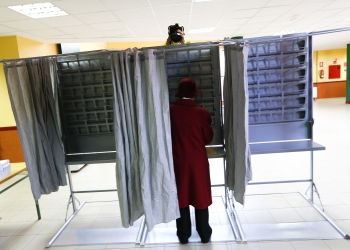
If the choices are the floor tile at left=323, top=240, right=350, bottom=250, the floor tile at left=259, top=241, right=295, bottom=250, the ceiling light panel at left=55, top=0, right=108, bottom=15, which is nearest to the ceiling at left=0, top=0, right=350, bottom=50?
the ceiling light panel at left=55, top=0, right=108, bottom=15

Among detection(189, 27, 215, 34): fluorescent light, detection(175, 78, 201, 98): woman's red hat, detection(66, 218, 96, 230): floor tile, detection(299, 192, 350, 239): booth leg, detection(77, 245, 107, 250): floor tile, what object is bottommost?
detection(77, 245, 107, 250): floor tile

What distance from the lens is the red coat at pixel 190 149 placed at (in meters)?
1.99

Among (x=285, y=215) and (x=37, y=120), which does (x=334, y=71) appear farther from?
(x=37, y=120)

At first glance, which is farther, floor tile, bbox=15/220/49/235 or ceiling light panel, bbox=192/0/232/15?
ceiling light panel, bbox=192/0/232/15

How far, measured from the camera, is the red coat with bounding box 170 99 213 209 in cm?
199

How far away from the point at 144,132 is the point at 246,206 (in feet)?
5.71

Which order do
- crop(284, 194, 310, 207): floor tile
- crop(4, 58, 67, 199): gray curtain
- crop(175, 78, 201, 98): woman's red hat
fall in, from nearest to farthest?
1. crop(175, 78, 201, 98): woman's red hat
2. crop(4, 58, 67, 199): gray curtain
3. crop(284, 194, 310, 207): floor tile

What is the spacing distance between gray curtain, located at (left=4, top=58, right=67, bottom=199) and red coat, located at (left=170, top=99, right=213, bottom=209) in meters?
1.20

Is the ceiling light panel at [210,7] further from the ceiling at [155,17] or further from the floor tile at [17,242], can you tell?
the floor tile at [17,242]

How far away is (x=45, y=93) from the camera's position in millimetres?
2250

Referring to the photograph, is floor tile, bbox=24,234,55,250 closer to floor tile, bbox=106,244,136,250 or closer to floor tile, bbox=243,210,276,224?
floor tile, bbox=106,244,136,250

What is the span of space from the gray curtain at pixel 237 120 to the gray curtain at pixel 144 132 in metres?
0.55

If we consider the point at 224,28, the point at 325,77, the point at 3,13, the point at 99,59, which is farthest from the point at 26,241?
the point at 325,77

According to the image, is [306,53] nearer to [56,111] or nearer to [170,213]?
[170,213]
